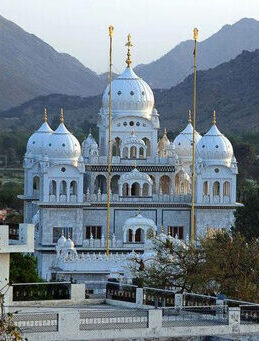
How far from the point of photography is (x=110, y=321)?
98.2ft

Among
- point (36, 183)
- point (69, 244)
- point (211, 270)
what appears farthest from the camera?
point (36, 183)

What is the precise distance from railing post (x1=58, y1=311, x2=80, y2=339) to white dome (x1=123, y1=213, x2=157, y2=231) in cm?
3797

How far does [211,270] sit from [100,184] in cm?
2950

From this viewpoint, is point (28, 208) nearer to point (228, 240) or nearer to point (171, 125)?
point (228, 240)

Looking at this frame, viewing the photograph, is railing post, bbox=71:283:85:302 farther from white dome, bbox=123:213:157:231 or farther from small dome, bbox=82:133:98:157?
small dome, bbox=82:133:98:157

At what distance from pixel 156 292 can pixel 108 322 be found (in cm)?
554

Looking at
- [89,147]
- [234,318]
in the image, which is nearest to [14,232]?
[234,318]

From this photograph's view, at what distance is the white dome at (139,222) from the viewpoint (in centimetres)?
6744

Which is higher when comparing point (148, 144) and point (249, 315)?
point (148, 144)

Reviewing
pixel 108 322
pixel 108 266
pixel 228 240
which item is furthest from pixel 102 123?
pixel 108 322

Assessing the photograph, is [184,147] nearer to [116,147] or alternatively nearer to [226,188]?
[116,147]

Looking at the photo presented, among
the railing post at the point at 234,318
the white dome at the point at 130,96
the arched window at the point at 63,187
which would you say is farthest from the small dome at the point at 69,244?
the railing post at the point at 234,318

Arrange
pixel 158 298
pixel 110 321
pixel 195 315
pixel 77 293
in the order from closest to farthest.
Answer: pixel 110 321 → pixel 195 315 → pixel 158 298 → pixel 77 293

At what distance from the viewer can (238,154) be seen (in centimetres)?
11381
